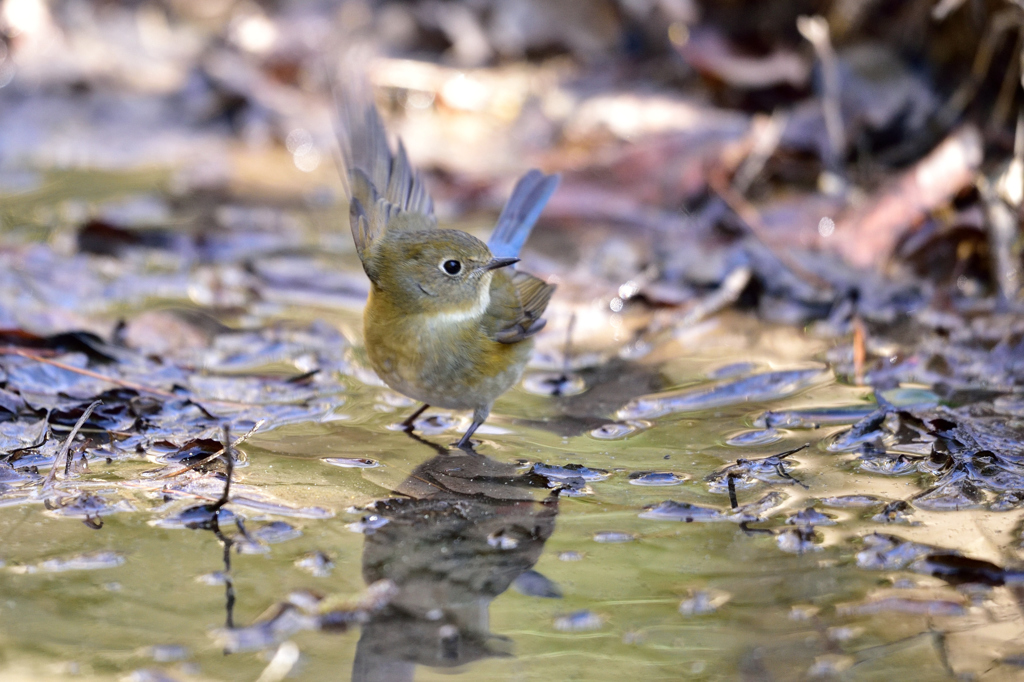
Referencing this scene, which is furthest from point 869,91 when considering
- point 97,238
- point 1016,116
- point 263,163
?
point 97,238

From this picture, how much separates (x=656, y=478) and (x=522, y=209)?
1.75 metres

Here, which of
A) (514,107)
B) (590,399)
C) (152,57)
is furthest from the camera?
(152,57)

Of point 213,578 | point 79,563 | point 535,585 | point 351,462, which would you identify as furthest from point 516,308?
point 79,563

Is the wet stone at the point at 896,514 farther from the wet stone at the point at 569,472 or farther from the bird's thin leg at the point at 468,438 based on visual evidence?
the bird's thin leg at the point at 468,438

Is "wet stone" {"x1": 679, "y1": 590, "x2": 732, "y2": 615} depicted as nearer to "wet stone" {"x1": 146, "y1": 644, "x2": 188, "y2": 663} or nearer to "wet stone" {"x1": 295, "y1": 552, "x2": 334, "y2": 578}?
"wet stone" {"x1": 295, "y1": 552, "x2": 334, "y2": 578}

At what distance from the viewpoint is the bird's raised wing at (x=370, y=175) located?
13.3ft

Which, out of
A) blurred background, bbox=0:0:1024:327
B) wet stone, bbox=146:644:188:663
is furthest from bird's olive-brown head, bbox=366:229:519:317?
wet stone, bbox=146:644:188:663

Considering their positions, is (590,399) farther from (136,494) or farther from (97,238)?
(97,238)

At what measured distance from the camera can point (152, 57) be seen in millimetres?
8938

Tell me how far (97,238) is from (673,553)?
405cm

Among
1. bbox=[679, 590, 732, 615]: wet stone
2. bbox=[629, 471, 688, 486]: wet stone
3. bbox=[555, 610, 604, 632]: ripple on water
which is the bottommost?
bbox=[555, 610, 604, 632]: ripple on water

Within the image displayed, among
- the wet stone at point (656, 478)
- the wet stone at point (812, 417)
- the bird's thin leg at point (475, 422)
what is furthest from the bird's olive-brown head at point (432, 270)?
the wet stone at point (812, 417)

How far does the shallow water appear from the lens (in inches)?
90.7

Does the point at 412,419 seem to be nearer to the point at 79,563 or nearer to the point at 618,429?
the point at 618,429
